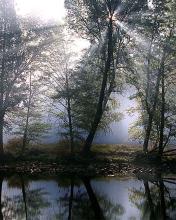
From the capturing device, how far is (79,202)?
1683 cm

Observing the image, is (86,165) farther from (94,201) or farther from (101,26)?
(94,201)

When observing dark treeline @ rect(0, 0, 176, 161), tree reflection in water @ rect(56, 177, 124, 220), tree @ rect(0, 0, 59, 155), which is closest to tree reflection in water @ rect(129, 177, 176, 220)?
tree reflection in water @ rect(56, 177, 124, 220)

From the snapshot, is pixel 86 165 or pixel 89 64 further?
pixel 89 64

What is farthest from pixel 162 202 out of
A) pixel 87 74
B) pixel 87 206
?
pixel 87 74

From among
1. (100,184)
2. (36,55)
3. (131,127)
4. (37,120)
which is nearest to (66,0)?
(36,55)

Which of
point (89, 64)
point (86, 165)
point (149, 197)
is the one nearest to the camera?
point (149, 197)

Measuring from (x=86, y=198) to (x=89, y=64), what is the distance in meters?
21.2

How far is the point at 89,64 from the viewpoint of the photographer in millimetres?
37625

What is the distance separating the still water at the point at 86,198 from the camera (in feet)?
47.9

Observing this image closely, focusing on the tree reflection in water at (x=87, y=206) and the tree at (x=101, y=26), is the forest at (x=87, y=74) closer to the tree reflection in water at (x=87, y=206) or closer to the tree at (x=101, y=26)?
the tree at (x=101, y=26)

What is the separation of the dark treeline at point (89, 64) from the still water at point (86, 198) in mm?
12341

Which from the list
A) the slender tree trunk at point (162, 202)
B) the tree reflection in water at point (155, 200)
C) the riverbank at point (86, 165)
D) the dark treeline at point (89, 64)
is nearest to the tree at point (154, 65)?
the dark treeline at point (89, 64)

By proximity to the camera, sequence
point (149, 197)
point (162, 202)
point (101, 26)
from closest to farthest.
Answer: point (162, 202) → point (149, 197) → point (101, 26)

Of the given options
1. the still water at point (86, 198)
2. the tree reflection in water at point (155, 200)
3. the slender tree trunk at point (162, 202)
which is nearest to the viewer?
the still water at point (86, 198)
